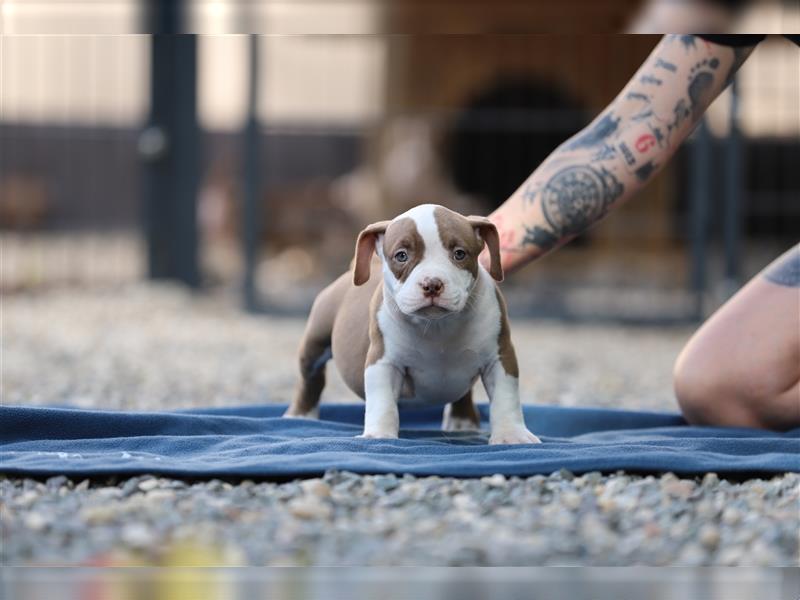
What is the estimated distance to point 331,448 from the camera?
7.64ft

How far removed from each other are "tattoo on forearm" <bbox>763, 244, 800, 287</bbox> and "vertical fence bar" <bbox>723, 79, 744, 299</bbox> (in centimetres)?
282

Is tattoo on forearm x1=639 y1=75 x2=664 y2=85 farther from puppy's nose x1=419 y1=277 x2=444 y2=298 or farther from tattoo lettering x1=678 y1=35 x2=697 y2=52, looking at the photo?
puppy's nose x1=419 y1=277 x2=444 y2=298

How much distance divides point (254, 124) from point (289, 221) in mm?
2160

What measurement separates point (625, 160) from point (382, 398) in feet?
2.76

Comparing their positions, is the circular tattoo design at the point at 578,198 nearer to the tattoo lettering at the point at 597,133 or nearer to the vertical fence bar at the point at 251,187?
the tattoo lettering at the point at 597,133

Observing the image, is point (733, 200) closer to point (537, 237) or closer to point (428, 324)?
point (537, 237)

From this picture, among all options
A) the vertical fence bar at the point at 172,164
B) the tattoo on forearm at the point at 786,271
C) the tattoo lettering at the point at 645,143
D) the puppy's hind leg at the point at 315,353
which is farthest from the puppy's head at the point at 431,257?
the vertical fence bar at the point at 172,164

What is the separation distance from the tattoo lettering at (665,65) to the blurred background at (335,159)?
3473 millimetres

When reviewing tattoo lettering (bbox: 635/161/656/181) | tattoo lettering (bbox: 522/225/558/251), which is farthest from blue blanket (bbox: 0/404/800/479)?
tattoo lettering (bbox: 635/161/656/181)

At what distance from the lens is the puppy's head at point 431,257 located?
2.17 m

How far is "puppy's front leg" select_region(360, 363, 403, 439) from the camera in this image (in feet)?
7.80

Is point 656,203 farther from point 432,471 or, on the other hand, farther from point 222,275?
point 432,471

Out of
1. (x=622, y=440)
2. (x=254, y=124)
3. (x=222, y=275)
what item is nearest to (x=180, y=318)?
(x=254, y=124)

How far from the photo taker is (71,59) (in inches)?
312
